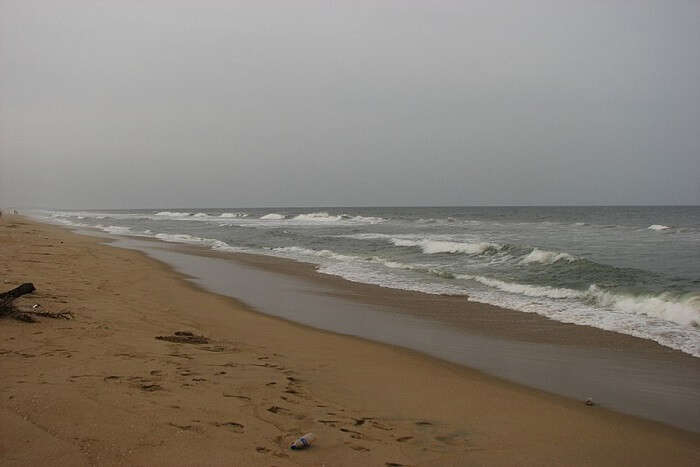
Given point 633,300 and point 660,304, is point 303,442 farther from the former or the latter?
point 633,300

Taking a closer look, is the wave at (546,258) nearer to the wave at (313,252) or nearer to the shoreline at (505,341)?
the shoreline at (505,341)

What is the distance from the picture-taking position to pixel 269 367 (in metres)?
5.21

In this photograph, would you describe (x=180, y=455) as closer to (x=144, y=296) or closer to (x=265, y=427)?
(x=265, y=427)

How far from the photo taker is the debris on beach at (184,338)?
19.7 feet

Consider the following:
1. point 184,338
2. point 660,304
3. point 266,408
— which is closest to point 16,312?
point 184,338

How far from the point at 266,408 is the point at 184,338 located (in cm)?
266

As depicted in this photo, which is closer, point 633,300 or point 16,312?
point 16,312

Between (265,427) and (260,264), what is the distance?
13266mm

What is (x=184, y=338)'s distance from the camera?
6148mm

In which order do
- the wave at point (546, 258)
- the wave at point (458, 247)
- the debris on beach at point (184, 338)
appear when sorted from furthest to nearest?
the wave at point (458, 247) → the wave at point (546, 258) → the debris on beach at point (184, 338)

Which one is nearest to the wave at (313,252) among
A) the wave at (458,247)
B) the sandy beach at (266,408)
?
the wave at (458,247)

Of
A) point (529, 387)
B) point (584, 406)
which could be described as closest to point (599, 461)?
point (584, 406)

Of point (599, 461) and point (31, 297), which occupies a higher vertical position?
point (31, 297)

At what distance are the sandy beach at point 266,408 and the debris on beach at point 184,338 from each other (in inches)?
2.5
